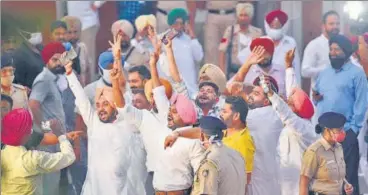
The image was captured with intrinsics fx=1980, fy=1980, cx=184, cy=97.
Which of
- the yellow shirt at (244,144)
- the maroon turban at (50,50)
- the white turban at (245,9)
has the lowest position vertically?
the yellow shirt at (244,144)

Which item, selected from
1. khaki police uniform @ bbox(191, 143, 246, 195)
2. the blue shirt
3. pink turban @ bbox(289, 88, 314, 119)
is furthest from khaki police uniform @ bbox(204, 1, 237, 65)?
khaki police uniform @ bbox(191, 143, 246, 195)

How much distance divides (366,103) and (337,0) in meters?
0.65

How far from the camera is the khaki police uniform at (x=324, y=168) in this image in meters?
11.6

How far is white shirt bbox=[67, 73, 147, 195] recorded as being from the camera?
462 inches

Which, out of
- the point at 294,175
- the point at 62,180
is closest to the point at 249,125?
the point at 294,175

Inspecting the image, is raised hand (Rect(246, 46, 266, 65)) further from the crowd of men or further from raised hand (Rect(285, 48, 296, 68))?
raised hand (Rect(285, 48, 296, 68))

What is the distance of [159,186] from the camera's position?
37.7ft

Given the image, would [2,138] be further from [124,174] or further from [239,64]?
[239,64]

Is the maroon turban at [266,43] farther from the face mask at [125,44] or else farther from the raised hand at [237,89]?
the face mask at [125,44]

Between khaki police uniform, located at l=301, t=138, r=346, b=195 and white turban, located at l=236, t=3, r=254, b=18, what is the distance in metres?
0.91

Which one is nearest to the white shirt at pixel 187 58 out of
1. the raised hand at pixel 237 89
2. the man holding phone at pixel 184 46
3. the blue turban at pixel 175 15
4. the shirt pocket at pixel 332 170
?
the man holding phone at pixel 184 46

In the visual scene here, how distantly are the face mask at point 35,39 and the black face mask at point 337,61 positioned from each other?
175 cm

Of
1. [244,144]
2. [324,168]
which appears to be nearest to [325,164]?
[324,168]

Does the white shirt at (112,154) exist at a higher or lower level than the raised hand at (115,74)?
lower
